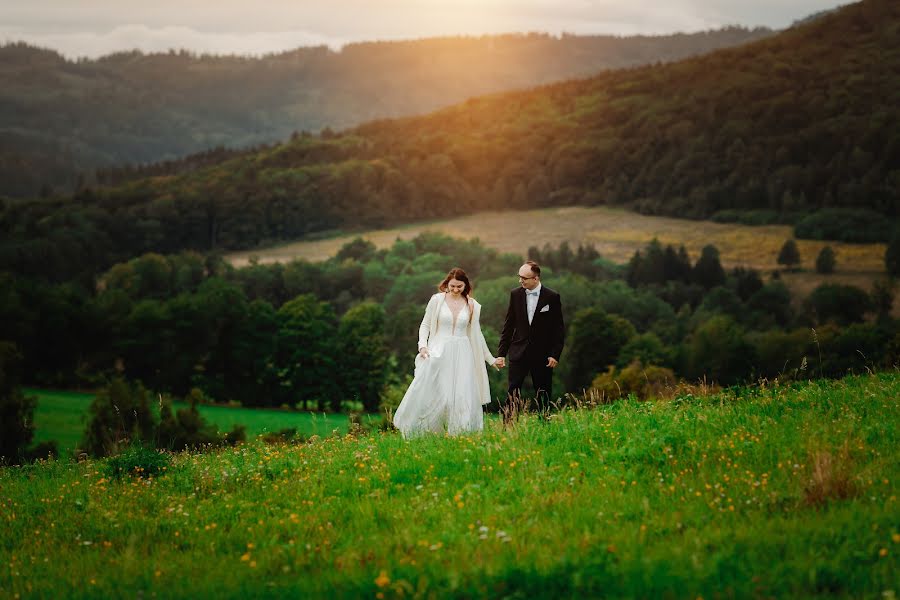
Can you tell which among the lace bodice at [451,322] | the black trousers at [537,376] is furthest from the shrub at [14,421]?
the black trousers at [537,376]

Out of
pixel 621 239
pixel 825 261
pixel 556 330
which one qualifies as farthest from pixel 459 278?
pixel 621 239

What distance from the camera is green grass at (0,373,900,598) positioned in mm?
6402

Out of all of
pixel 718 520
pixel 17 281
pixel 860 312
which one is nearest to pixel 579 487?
pixel 718 520

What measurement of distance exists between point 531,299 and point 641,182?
570 ft

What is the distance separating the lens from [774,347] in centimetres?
8356

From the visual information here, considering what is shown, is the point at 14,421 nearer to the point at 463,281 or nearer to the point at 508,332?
the point at 463,281

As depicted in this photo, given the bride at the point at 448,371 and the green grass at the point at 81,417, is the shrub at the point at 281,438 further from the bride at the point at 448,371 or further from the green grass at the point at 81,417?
the green grass at the point at 81,417

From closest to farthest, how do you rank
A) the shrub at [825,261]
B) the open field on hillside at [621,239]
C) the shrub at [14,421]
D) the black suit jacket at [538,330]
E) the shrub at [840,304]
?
the black suit jacket at [538,330], the shrub at [14,421], the shrub at [840,304], the shrub at [825,261], the open field on hillside at [621,239]

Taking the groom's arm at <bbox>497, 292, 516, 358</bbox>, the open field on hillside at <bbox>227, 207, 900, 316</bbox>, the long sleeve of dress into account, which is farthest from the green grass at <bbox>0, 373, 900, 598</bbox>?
the open field on hillside at <bbox>227, 207, 900, 316</bbox>

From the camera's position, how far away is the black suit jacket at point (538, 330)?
44.3ft

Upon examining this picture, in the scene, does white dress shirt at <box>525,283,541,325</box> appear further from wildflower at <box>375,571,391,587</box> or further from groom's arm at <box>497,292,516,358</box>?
wildflower at <box>375,571,391,587</box>

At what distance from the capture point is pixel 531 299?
1357 centimetres

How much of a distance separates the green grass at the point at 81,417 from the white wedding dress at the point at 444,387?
3499 centimetres

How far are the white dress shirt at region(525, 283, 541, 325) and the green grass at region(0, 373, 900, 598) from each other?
2.26 m
